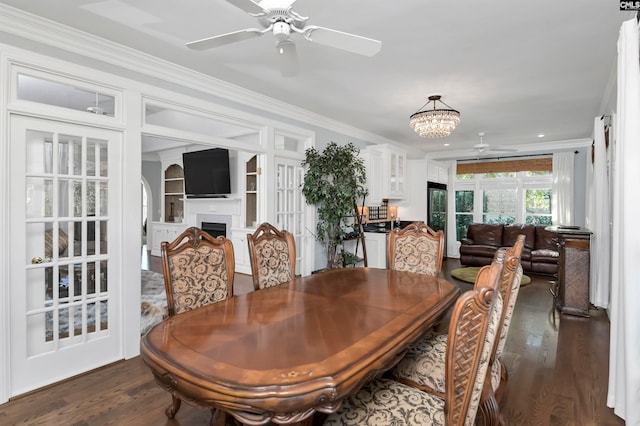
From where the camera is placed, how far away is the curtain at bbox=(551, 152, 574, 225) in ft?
22.1

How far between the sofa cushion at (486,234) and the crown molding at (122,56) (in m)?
4.85

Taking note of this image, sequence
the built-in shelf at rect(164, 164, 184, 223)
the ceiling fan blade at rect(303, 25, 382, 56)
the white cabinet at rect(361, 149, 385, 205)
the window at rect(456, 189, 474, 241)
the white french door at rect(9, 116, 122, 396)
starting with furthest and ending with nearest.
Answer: the window at rect(456, 189, 474, 241)
the built-in shelf at rect(164, 164, 184, 223)
the white cabinet at rect(361, 149, 385, 205)
the white french door at rect(9, 116, 122, 396)
the ceiling fan blade at rect(303, 25, 382, 56)

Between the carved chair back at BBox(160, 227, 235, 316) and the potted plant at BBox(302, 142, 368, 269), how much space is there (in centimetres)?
242

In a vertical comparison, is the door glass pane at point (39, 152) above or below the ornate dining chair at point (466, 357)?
above

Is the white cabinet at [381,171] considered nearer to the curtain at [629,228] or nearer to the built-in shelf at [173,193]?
the curtain at [629,228]

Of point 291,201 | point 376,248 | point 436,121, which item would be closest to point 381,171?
point 376,248

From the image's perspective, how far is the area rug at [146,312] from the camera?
103 inches

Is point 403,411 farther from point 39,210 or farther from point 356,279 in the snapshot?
point 39,210

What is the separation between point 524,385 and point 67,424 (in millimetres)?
3010

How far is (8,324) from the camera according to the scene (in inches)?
90.9

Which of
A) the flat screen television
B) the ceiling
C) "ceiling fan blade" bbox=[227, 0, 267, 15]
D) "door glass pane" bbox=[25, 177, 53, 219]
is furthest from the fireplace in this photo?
"ceiling fan blade" bbox=[227, 0, 267, 15]

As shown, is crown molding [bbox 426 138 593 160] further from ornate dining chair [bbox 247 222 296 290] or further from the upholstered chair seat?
the upholstered chair seat

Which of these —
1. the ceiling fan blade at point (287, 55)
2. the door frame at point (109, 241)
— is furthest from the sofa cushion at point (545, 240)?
the door frame at point (109, 241)

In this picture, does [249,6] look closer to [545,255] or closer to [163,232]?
[545,255]
